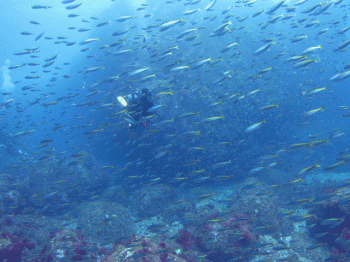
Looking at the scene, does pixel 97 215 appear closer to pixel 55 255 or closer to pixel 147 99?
pixel 55 255

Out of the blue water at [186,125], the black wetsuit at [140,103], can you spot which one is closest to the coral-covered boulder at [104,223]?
the blue water at [186,125]

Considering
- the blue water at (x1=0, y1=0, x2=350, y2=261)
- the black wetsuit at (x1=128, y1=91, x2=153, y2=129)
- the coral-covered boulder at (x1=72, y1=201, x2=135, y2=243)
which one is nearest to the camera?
the black wetsuit at (x1=128, y1=91, x2=153, y2=129)

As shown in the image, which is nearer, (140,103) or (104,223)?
(140,103)

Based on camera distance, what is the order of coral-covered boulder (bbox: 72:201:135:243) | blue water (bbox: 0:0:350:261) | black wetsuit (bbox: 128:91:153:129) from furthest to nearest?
blue water (bbox: 0:0:350:261), coral-covered boulder (bbox: 72:201:135:243), black wetsuit (bbox: 128:91:153:129)

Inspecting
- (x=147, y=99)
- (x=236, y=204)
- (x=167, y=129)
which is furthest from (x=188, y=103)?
(x=236, y=204)

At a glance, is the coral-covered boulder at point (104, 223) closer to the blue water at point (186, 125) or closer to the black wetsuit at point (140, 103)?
the blue water at point (186, 125)

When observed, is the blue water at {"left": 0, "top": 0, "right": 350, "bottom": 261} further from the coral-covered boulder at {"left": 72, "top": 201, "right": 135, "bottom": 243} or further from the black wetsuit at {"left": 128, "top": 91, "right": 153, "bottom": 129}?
the coral-covered boulder at {"left": 72, "top": 201, "right": 135, "bottom": 243}

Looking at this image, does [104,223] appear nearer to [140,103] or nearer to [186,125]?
[140,103]

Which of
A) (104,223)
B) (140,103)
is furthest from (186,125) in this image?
(104,223)

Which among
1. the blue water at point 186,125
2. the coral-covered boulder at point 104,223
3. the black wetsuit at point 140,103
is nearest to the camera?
the black wetsuit at point 140,103

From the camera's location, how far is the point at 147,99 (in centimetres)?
731

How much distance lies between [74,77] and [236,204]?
122ft

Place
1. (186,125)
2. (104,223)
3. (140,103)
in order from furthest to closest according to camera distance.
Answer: (186,125) → (104,223) → (140,103)

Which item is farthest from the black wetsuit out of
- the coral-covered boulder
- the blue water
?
the coral-covered boulder
